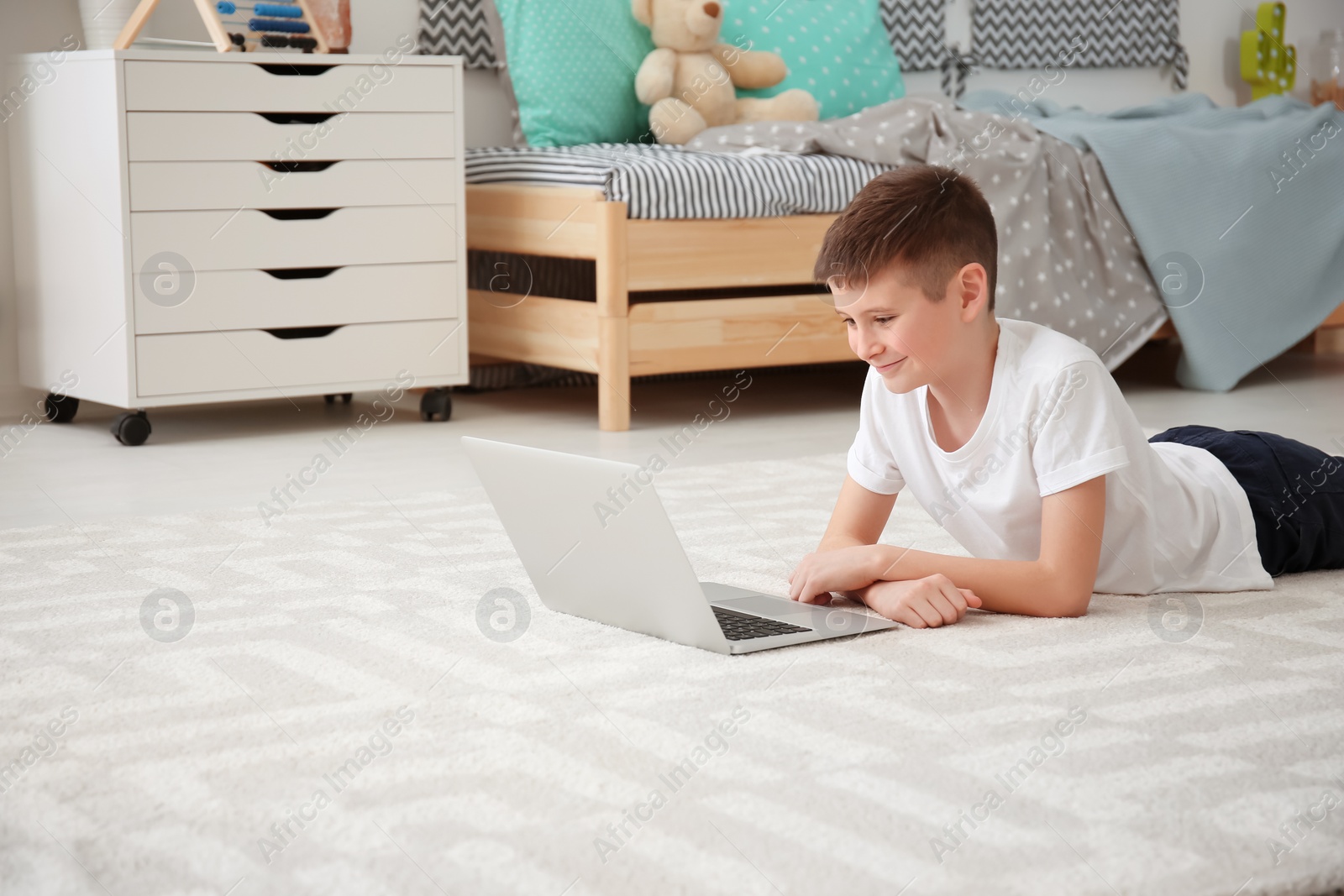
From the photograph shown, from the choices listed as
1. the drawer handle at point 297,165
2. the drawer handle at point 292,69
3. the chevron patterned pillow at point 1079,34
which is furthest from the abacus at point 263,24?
the chevron patterned pillow at point 1079,34

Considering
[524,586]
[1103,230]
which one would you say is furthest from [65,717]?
[1103,230]

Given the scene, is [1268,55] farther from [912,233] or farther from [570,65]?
[912,233]

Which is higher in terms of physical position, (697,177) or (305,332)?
(697,177)

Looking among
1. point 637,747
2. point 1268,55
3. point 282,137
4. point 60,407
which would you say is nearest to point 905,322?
point 637,747

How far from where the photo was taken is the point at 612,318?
8.15 ft

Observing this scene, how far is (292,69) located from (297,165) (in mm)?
156

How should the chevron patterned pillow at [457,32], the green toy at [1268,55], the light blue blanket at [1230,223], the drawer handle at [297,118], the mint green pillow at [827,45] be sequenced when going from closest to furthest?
the drawer handle at [297,118]
the light blue blanket at [1230,223]
the chevron patterned pillow at [457,32]
the mint green pillow at [827,45]
the green toy at [1268,55]

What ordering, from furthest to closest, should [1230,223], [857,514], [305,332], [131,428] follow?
[1230,223], [305,332], [131,428], [857,514]

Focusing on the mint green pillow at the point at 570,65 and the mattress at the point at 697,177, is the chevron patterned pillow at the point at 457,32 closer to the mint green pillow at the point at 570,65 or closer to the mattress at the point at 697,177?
the mint green pillow at the point at 570,65

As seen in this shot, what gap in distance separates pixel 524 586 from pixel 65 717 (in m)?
0.49

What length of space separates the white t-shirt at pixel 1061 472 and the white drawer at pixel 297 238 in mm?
1365

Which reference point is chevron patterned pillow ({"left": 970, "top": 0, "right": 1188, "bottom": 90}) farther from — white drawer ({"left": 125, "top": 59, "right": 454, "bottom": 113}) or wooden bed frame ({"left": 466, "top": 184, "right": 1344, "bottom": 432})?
white drawer ({"left": 125, "top": 59, "right": 454, "bottom": 113})

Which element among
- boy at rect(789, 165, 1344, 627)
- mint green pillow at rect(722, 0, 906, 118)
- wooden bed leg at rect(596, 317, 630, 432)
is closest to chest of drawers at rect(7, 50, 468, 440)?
wooden bed leg at rect(596, 317, 630, 432)

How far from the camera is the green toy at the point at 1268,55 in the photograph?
4.19 meters
